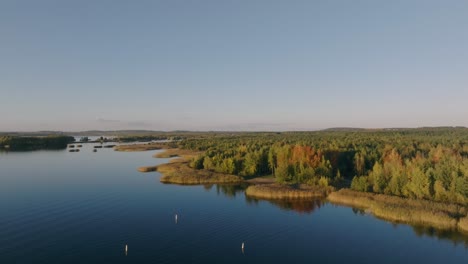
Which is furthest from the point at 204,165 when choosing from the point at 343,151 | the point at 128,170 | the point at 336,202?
the point at 336,202

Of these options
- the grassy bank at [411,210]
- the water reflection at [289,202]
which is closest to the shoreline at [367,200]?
the grassy bank at [411,210]

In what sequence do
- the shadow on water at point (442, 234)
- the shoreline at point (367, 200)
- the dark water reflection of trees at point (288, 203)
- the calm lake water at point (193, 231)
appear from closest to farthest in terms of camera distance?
the calm lake water at point (193, 231) → the shadow on water at point (442, 234) → the shoreline at point (367, 200) → the dark water reflection of trees at point (288, 203)

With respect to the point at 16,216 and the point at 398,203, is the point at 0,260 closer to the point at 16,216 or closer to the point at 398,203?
the point at 16,216

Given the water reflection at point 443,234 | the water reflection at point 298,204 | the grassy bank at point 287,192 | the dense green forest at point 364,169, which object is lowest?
the water reflection at point 443,234

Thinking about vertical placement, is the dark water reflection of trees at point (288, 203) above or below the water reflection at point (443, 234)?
above

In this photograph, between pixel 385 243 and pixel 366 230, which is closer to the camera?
pixel 385 243

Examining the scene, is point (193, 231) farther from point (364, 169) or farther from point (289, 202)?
point (364, 169)

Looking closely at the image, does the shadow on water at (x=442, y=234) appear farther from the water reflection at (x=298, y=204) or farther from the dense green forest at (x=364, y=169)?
the water reflection at (x=298, y=204)
